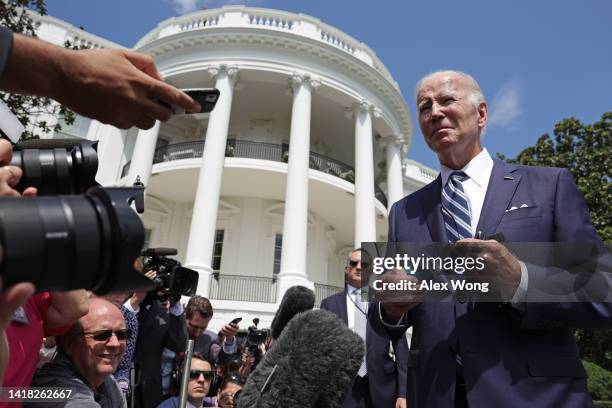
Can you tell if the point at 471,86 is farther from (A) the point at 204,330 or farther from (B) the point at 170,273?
(A) the point at 204,330

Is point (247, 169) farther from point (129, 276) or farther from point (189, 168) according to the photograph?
point (129, 276)

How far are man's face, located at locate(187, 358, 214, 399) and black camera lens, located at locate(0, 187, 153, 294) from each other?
4.20 metres

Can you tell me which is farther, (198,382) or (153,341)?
(198,382)

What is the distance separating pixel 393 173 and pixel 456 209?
17.9 metres

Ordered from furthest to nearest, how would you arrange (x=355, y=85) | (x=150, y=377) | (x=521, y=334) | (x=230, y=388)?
1. (x=355, y=85)
2. (x=230, y=388)
3. (x=150, y=377)
4. (x=521, y=334)

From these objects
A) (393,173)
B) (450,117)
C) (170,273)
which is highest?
(393,173)

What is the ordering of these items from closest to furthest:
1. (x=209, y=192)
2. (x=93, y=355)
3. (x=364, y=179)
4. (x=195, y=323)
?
(x=93, y=355)
(x=195, y=323)
(x=209, y=192)
(x=364, y=179)

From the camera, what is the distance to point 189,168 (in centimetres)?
1667

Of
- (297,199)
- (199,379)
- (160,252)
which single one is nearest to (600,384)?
(297,199)

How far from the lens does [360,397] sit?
3762 mm

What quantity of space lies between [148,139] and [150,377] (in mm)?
13357

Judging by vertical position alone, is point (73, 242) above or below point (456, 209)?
below

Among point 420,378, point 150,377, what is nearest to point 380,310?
point 420,378

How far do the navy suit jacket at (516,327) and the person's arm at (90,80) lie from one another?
136 centimetres
